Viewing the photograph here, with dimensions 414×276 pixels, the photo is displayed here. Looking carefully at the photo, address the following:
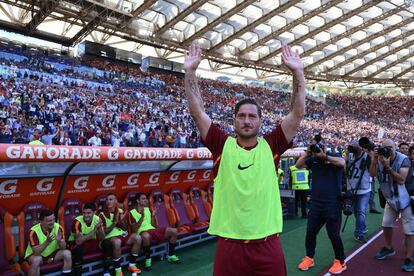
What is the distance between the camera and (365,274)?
5.20m

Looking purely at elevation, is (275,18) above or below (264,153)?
above

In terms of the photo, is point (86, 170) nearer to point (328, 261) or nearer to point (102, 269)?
point (102, 269)

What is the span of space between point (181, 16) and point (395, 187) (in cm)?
2249

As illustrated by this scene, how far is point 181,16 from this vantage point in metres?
25.3

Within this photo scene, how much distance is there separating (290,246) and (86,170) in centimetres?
386

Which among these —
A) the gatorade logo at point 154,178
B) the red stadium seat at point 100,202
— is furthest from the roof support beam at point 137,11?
the red stadium seat at point 100,202

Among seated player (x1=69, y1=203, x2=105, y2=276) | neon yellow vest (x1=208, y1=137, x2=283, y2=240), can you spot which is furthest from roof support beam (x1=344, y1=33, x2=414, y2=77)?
neon yellow vest (x1=208, y1=137, x2=283, y2=240)

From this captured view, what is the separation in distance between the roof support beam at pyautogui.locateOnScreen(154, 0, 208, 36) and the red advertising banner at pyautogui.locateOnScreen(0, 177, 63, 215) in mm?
20690

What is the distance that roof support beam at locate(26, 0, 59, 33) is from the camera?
20656 mm

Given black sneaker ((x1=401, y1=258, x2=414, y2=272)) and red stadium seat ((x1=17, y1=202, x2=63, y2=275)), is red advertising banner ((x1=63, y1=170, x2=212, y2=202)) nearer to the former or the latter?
red stadium seat ((x1=17, y1=202, x2=63, y2=275))

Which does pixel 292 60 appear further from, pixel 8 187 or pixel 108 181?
pixel 108 181

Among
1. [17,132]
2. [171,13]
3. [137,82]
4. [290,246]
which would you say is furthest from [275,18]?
[290,246]

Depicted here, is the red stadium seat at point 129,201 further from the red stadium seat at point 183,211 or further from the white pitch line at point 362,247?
the white pitch line at point 362,247

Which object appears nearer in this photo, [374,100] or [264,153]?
[264,153]
